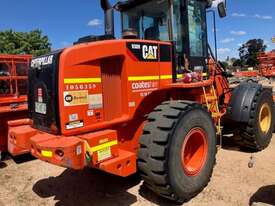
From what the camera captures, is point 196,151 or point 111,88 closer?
point 111,88

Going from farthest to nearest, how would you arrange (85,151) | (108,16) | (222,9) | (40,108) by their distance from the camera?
(222,9)
(108,16)
(40,108)
(85,151)

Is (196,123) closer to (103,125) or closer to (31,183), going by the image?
(103,125)

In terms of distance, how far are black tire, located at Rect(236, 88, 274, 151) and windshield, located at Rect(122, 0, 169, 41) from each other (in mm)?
2349

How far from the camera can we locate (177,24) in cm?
593

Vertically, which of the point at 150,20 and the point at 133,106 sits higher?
the point at 150,20

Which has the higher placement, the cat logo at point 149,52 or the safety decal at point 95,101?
the cat logo at point 149,52

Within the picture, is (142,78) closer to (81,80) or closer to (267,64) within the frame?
(81,80)

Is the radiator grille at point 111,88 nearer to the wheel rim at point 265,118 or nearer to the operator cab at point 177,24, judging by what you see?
the operator cab at point 177,24

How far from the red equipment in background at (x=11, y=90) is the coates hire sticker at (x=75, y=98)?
3.66 meters

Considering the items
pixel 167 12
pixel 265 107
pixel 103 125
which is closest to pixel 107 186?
pixel 103 125

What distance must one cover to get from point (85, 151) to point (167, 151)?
1.04m

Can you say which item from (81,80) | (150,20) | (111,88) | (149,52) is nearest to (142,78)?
(149,52)

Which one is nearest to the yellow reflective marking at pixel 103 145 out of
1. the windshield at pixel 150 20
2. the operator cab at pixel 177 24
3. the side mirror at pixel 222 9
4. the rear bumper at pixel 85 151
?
the rear bumper at pixel 85 151

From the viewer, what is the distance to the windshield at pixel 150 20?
5.90m
